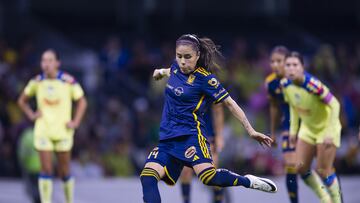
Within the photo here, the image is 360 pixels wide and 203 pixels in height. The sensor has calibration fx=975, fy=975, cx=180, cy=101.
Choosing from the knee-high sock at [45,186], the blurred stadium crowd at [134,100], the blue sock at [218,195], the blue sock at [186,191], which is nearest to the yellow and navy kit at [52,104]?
the knee-high sock at [45,186]

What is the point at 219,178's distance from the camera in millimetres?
10797

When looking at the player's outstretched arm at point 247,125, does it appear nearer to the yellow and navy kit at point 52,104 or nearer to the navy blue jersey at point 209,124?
the navy blue jersey at point 209,124

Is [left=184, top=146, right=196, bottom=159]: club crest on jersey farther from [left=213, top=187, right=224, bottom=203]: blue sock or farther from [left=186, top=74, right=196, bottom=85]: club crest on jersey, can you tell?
[left=213, top=187, right=224, bottom=203]: blue sock

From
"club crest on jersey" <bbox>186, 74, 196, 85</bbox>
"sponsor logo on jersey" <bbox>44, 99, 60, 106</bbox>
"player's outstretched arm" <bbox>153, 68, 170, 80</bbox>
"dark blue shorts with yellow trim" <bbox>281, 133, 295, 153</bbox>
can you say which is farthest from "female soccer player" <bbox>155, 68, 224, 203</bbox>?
"club crest on jersey" <bbox>186, 74, 196, 85</bbox>

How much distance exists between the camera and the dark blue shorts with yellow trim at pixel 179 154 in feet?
35.3

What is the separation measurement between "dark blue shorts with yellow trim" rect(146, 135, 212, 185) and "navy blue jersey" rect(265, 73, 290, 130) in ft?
10.4

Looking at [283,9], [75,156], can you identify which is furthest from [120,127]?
[283,9]

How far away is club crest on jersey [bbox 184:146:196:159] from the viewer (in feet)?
35.3

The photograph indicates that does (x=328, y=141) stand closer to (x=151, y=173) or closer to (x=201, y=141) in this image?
(x=201, y=141)

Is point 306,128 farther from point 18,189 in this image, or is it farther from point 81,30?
point 81,30

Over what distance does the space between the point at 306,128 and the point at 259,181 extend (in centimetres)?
247

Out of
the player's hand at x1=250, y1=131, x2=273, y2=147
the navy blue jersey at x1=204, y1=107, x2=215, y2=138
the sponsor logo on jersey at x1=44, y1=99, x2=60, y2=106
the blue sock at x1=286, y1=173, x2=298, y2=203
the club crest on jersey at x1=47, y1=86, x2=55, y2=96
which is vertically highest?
the club crest on jersey at x1=47, y1=86, x2=55, y2=96

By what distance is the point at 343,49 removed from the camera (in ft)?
77.8

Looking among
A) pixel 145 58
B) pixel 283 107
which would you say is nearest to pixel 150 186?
pixel 283 107
